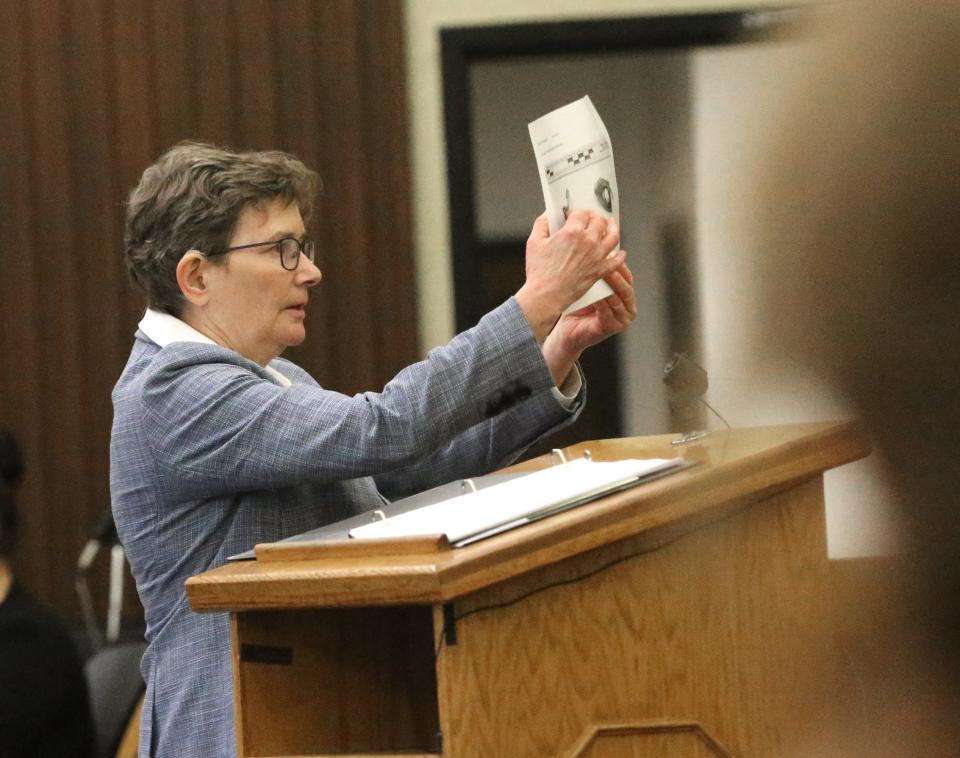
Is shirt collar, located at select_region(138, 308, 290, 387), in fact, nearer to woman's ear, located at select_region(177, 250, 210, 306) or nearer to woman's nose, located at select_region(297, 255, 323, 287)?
woman's ear, located at select_region(177, 250, 210, 306)

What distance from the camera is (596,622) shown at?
1497 millimetres

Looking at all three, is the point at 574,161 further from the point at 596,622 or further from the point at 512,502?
the point at 596,622

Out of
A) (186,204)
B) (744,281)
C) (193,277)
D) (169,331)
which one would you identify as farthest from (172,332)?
(744,281)

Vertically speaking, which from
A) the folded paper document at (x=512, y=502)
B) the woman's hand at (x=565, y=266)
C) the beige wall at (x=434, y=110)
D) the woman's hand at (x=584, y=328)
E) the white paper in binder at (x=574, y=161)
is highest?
the beige wall at (x=434, y=110)

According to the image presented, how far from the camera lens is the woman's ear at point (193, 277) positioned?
6.68 feet

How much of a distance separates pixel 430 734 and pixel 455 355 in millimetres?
528

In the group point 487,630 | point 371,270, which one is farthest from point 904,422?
point 371,270

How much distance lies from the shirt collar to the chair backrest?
0.85m

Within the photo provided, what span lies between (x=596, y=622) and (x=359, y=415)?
0.41m

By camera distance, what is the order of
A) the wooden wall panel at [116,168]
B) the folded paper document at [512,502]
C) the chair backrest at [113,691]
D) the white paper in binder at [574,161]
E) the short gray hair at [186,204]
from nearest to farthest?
the folded paper document at [512,502] < the white paper in binder at [574,161] < the short gray hair at [186,204] < the chair backrest at [113,691] < the wooden wall panel at [116,168]

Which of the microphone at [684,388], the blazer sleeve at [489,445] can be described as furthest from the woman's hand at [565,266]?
the blazer sleeve at [489,445]

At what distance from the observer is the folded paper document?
144 cm

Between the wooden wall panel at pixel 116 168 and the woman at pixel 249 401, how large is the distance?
2.82m

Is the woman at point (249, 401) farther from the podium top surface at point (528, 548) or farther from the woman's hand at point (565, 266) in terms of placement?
the podium top surface at point (528, 548)
